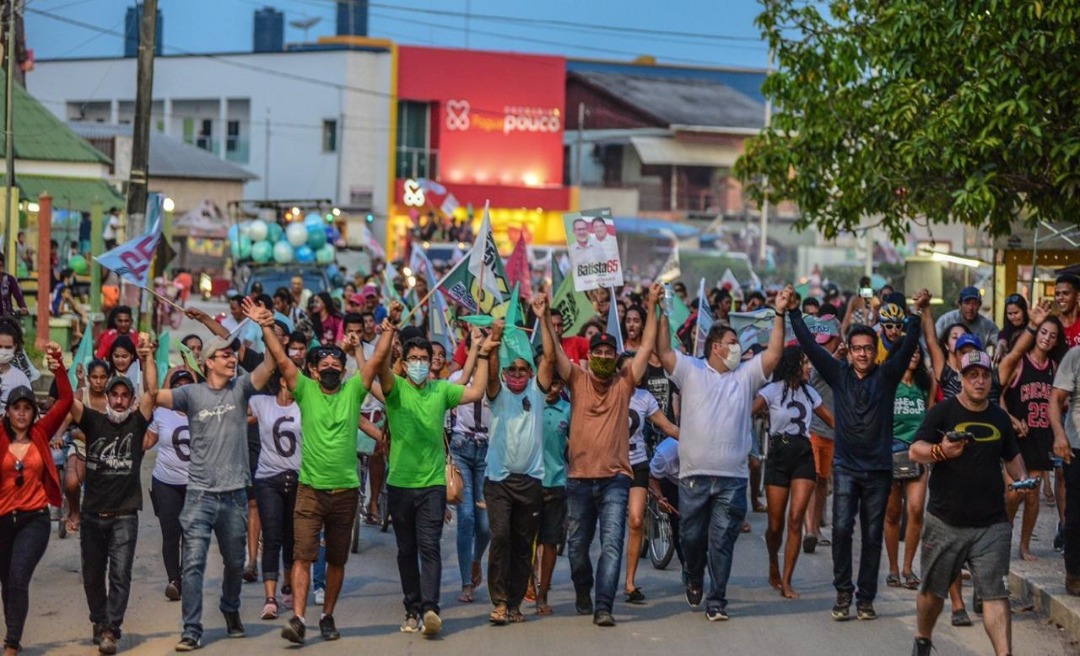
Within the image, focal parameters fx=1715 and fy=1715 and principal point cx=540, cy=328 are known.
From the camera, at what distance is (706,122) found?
67.8 m

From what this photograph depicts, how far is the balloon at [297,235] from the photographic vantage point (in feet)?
115

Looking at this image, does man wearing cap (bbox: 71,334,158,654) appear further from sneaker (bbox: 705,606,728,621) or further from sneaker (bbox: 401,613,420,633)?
sneaker (bbox: 705,606,728,621)

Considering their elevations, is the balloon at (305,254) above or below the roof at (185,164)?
below

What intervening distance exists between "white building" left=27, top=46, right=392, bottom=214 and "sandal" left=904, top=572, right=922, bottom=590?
53278 mm

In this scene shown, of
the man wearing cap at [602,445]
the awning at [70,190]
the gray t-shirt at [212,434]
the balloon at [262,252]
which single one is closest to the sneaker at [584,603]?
the man wearing cap at [602,445]

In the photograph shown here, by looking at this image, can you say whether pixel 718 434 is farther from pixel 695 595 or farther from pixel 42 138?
pixel 42 138

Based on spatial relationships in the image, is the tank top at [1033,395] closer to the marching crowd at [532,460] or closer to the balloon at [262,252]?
the marching crowd at [532,460]

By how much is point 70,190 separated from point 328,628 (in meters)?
24.6

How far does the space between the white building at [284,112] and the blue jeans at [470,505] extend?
52781 millimetres

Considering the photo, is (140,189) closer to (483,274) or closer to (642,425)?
(483,274)

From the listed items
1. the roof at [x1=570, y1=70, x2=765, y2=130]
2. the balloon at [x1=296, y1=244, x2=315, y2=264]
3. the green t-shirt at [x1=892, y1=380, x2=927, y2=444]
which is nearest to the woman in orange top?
the green t-shirt at [x1=892, y1=380, x2=927, y2=444]

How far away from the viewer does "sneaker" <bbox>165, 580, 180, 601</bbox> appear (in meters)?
11.8

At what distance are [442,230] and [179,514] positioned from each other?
1403 inches

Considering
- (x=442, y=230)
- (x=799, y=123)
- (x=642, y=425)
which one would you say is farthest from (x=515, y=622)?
(x=442, y=230)
